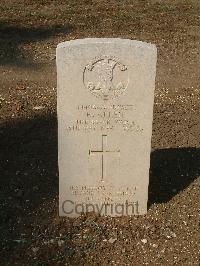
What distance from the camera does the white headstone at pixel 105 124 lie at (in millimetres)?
4336

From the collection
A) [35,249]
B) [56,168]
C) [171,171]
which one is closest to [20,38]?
[56,168]

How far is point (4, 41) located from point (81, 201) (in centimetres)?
675

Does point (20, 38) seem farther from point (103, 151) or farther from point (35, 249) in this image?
point (35, 249)

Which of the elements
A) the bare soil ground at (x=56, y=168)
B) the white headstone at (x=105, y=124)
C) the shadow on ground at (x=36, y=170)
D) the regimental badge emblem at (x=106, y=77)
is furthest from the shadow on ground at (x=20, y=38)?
the regimental badge emblem at (x=106, y=77)

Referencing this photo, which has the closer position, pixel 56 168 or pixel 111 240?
pixel 111 240

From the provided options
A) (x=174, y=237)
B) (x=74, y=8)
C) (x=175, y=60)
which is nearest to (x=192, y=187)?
(x=174, y=237)

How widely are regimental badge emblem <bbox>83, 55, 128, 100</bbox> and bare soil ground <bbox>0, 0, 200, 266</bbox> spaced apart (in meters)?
1.46

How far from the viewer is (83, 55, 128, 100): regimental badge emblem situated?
4.36m

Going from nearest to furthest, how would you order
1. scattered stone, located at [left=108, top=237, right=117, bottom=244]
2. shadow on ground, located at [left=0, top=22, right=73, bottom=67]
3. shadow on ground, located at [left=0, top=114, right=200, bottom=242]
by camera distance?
1. scattered stone, located at [left=108, top=237, right=117, bottom=244]
2. shadow on ground, located at [left=0, top=114, right=200, bottom=242]
3. shadow on ground, located at [left=0, top=22, right=73, bottom=67]

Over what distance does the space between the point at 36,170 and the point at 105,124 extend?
1.67m

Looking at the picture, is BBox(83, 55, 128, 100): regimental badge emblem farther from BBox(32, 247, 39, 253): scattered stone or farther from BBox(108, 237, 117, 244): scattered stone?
BBox(32, 247, 39, 253): scattered stone

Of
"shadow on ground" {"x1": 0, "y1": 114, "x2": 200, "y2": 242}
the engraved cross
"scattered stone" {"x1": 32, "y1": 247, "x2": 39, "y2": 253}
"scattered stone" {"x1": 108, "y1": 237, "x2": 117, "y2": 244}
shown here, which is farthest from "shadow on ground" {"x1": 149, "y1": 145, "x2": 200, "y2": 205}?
"scattered stone" {"x1": 32, "y1": 247, "x2": 39, "y2": 253}

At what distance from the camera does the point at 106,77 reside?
4434 millimetres

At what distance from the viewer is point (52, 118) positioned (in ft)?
24.3
